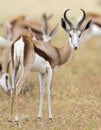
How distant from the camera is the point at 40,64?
7.92m

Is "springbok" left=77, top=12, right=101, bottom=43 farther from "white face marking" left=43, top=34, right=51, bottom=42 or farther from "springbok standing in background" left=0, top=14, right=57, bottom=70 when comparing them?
"white face marking" left=43, top=34, right=51, bottom=42

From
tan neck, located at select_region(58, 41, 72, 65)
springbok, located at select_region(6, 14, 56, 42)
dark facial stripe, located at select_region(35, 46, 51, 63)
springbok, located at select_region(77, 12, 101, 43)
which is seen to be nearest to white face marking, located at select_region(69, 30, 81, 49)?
tan neck, located at select_region(58, 41, 72, 65)

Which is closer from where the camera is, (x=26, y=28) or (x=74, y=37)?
(x=74, y=37)

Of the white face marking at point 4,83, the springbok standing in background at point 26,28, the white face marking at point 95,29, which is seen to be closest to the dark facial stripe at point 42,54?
the white face marking at point 4,83

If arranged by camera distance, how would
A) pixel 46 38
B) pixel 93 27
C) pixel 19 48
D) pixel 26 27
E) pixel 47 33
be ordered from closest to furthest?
pixel 19 48
pixel 46 38
pixel 47 33
pixel 26 27
pixel 93 27

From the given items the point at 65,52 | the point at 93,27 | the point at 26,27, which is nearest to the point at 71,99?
the point at 65,52

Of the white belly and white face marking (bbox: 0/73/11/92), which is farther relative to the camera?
the white belly

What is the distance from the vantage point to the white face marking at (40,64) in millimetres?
7841

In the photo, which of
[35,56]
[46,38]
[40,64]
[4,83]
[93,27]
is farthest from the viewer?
[93,27]

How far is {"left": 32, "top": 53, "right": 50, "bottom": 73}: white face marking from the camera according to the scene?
309 inches

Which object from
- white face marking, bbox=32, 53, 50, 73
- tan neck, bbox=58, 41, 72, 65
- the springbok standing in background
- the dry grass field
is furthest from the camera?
the springbok standing in background

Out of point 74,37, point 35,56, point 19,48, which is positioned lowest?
point 35,56

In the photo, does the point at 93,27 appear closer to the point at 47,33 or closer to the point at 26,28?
the point at 26,28

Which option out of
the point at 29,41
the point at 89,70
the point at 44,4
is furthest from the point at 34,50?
the point at 44,4
